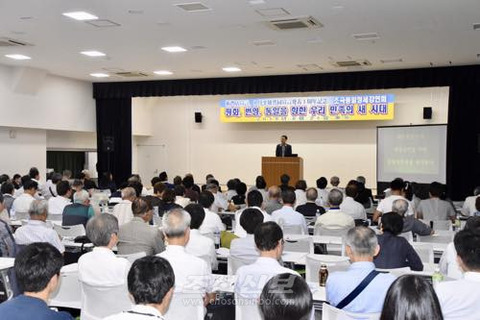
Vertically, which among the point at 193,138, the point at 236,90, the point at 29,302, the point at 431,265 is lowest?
the point at 431,265

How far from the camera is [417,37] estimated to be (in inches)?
391

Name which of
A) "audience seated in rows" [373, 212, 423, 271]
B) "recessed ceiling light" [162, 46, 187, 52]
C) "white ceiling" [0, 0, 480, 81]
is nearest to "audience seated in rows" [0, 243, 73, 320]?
"audience seated in rows" [373, 212, 423, 271]

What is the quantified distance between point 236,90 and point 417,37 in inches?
241

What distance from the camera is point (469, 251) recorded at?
295 cm

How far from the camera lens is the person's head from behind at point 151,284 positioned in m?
2.21

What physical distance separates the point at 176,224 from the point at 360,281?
137cm

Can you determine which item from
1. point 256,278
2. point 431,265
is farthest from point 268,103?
point 256,278

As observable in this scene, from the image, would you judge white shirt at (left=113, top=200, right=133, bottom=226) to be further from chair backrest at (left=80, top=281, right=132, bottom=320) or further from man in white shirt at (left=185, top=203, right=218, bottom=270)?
chair backrest at (left=80, top=281, right=132, bottom=320)

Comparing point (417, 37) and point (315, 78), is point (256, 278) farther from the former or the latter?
point (315, 78)

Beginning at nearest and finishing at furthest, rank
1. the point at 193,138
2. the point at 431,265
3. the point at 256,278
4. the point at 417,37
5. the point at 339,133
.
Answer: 1. the point at 256,278
2. the point at 431,265
3. the point at 417,37
4. the point at 339,133
5. the point at 193,138

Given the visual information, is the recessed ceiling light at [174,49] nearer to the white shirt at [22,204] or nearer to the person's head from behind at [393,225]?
the white shirt at [22,204]

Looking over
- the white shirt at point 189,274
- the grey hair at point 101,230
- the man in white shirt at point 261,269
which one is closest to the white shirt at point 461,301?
the man in white shirt at point 261,269

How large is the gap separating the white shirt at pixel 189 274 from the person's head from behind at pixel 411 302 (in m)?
1.63

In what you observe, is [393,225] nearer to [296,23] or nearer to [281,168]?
[296,23]
